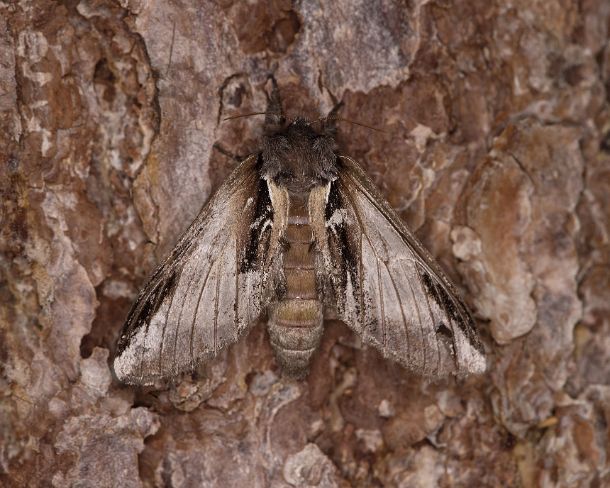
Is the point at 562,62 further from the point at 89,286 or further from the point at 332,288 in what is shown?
the point at 89,286

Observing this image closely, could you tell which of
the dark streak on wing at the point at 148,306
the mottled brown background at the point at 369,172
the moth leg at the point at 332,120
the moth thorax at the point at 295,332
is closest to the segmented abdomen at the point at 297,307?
the moth thorax at the point at 295,332

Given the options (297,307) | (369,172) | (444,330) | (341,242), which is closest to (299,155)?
(369,172)

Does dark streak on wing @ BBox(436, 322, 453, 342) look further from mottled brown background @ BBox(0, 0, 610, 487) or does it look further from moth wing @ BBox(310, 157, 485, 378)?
mottled brown background @ BBox(0, 0, 610, 487)

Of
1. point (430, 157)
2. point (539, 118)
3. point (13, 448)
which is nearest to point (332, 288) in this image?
point (430, 157)

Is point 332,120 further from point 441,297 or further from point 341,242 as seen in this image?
point 441,297

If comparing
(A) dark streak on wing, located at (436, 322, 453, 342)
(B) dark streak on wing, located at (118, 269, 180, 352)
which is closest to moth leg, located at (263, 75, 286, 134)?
(B) dark streak on wing, located at (118, 269, 180, 352)

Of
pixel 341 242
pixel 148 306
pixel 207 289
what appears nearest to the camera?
pixel 148 306
